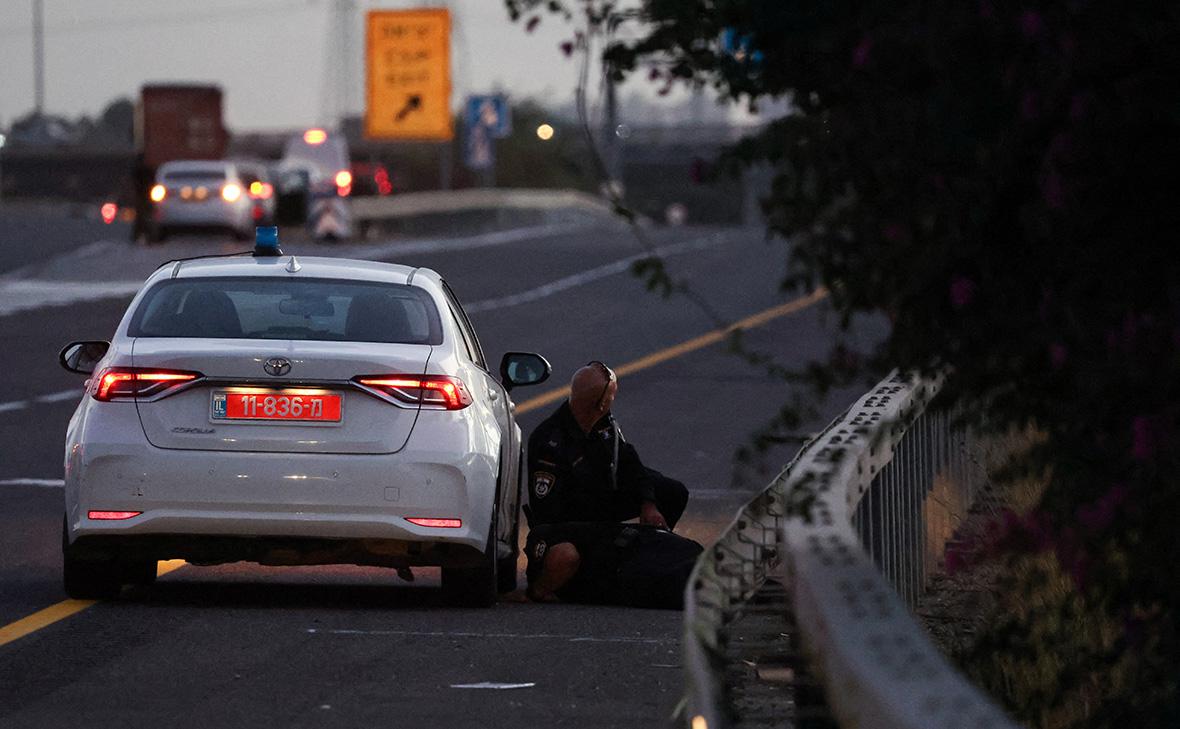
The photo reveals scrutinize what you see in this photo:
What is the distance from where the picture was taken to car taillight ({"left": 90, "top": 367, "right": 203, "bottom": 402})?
34.7 feet

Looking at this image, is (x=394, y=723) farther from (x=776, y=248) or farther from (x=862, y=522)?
(x=776, y=248)

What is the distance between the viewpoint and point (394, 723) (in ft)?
26.9

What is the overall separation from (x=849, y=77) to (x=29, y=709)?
4537mm

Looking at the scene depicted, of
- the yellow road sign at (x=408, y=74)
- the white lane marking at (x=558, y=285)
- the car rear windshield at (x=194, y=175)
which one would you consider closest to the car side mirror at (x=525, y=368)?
the white lane marking at (x=558, y=285)

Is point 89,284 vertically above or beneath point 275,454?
beneath

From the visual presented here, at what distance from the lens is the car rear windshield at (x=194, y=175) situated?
4791 centimetres

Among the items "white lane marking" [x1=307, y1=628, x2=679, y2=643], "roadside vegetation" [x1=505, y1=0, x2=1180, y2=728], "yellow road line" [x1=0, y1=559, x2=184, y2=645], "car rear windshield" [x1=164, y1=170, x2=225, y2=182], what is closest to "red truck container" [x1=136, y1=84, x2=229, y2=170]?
"car rear windshield" [x1=164, y1=170, x2=225, y2=182]

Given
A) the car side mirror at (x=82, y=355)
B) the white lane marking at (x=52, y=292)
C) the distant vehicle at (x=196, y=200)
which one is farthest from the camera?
the distant vehicle at (x=196, y=200)

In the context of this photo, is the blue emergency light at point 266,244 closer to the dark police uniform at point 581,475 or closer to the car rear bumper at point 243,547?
the dark police uniform at point 581,475

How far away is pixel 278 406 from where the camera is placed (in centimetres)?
1052

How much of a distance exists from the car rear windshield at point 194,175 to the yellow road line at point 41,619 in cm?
3732

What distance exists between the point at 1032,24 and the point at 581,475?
316 inches

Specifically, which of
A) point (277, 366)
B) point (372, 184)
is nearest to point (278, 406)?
point (277, 366)

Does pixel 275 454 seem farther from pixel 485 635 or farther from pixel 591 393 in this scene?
pixel 591 393
